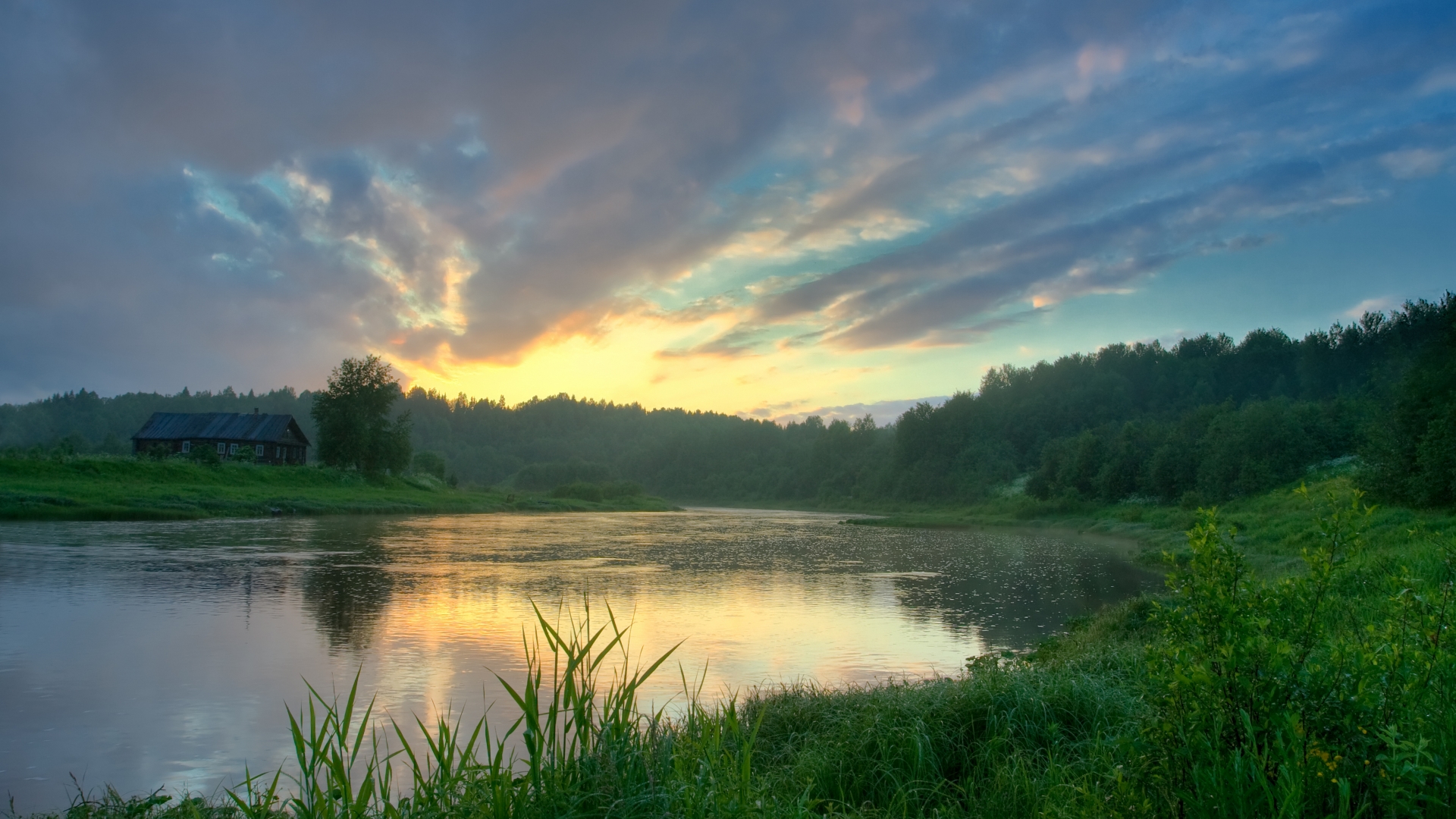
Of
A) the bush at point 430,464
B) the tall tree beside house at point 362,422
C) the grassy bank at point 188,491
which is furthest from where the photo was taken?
the bush at point 430,464

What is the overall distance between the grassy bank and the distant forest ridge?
3.13 meters

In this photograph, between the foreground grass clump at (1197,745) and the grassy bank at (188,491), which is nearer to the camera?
the foreground grass clump at (1197,745)

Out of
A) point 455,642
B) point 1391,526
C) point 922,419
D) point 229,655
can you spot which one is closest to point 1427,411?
point 1391,526

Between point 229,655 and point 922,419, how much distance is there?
92.3m

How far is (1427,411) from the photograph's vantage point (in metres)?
24.3

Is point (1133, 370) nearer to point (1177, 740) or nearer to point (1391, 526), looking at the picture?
point (1391, 526)

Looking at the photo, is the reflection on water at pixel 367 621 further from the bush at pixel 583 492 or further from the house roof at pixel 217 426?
the bush at pixel 583 492

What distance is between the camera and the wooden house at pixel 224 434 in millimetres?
66750

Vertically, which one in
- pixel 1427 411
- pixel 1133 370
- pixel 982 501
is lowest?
pixel 982 501

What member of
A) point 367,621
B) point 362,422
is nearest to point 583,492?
point 362,422

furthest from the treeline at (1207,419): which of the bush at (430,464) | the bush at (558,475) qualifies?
the bush at (430,464)

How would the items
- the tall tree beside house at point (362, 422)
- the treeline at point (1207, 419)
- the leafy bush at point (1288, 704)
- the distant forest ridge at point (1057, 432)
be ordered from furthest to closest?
the tall tree beside house at point (362, 422), the distant forest ridge at point (1057, 432), the treeline at point (1207, 419), the leafy bush at point (1288, 704)

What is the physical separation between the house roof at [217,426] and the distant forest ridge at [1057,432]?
20.8 ft

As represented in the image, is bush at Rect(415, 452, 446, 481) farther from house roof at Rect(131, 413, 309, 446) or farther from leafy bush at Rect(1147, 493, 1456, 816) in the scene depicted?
leafy bush at Rect(1147, 493, 1456, 816)
